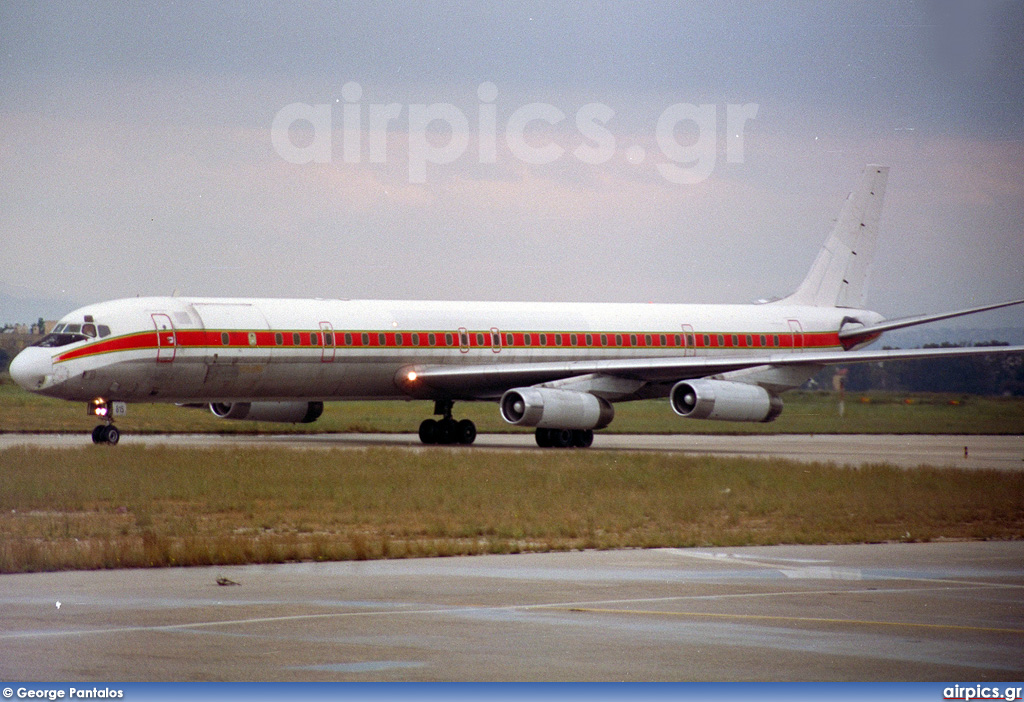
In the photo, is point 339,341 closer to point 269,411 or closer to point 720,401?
point 269,411

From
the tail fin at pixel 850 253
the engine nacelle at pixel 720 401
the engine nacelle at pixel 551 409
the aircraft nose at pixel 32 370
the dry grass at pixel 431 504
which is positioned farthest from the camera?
the tail fin at pixel 850 253

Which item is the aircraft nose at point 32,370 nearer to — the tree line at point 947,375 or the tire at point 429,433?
the tire at point 429,433

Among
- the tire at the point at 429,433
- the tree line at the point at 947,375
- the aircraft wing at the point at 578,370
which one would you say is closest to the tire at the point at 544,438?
the aircraft wing at the point at 578,370

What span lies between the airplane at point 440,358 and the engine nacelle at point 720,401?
0.04 m

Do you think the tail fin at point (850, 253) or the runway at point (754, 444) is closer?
the runway at point (754, 444)

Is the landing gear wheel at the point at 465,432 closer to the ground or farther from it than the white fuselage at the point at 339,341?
closer to the ground

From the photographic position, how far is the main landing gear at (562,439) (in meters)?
39.5

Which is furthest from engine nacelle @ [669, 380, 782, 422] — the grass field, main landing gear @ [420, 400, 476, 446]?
the grass field

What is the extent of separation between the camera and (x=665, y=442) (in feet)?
142

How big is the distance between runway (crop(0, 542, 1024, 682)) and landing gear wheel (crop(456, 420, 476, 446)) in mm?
23821

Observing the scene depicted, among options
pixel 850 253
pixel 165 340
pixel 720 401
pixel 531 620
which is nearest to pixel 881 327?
pixel 850 253

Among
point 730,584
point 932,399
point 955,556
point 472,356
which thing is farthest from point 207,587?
point 932,399

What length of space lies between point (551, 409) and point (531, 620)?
24893 mm

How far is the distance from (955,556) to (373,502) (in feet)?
30.0
